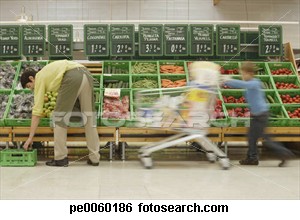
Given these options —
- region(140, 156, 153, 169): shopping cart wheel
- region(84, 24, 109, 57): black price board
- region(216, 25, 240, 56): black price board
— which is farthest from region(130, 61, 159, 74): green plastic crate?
region(140, 156, 153, 169): shopping cart wheel

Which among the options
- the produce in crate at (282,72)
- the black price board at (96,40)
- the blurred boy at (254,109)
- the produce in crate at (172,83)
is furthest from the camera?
the black price board at (96,40)

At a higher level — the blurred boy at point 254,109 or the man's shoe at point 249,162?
the blurred boy at point 254,109

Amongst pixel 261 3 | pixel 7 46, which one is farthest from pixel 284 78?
pixel 261 3

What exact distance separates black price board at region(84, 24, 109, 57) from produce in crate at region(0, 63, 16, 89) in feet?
3.65

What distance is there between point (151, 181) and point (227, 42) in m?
3.13

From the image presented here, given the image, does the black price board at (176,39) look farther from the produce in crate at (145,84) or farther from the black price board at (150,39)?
the produce in crate at (145,84)

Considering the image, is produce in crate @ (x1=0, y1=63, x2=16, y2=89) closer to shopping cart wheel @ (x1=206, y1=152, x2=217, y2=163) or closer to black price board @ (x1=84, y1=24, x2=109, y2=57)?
black price board @ (x1=84, y1=24, x2=109, y2=57)

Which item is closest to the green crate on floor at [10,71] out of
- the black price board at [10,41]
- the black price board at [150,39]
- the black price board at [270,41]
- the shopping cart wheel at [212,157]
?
the black price board at [10,41]

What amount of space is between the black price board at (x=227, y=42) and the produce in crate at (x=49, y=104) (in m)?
2.59

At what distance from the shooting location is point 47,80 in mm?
4629

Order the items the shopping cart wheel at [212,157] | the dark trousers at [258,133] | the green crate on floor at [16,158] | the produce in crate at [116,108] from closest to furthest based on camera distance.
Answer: the dark trousers at [258,133] < the green crate on floor at [16,158] < the shopping cart wheel at [212,157] < the produce in crate at [116,108]

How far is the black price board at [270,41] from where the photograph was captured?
6484mm

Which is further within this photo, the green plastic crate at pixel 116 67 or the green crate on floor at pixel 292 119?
the green plastic crate at pixel 116 67
